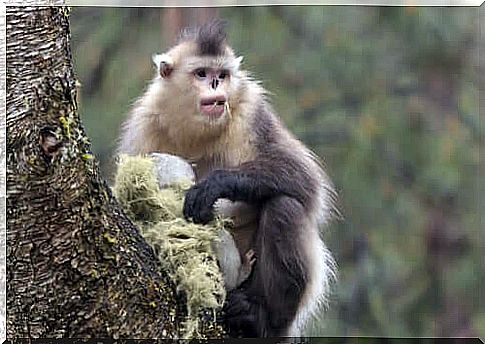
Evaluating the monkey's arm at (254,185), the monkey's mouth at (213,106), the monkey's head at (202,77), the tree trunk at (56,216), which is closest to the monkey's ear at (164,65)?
the monkey's head at (202,77)

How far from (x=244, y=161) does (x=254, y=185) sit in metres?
0.08

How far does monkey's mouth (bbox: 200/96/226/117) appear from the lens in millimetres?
1574

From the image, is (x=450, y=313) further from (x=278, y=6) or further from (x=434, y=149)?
(x=278, y=6)

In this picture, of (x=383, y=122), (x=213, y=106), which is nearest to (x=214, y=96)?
(x=213, y=106)

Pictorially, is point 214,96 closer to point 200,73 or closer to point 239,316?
point 200,73

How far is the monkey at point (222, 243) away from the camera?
Answer: 1464 mm

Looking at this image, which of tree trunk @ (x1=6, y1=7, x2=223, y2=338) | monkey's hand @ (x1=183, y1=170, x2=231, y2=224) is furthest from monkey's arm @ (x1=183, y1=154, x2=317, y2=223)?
tree trunk @ (x1=6, y1=7, x2=223, y2=338)

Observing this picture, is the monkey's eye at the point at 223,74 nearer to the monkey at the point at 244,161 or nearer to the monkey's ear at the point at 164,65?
the monkey at the point at 244,161

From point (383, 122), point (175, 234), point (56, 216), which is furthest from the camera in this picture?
point (383, 122)

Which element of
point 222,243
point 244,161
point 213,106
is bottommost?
point 222,243

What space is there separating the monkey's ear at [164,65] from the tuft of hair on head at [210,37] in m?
0.06

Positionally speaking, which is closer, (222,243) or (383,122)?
(222,243)

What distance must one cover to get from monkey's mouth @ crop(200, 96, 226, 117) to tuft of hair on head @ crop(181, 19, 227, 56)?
0.09 meters

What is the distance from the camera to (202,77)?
1614 millimetres
